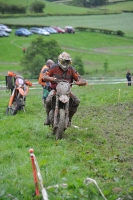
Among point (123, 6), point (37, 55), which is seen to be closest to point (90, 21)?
point (123, 6)

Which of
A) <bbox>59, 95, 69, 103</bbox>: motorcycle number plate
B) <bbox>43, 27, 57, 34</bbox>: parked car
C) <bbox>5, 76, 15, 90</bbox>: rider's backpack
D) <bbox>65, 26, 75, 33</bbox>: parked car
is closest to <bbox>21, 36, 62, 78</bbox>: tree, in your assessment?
<bbox>65, 26, 75, 33</bbox>: parked car

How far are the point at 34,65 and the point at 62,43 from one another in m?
24.0

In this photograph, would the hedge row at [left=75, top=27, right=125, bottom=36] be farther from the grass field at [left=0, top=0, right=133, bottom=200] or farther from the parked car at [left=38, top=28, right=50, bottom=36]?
the grass field at [left=0, top=0, right=133, bottom=200]

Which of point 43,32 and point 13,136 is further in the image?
point 43,32

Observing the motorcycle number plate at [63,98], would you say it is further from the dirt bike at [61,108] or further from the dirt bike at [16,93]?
the dirt bike at [16,93]

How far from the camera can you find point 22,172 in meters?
8.91

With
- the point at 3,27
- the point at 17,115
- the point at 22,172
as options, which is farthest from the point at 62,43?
the point at 22,172

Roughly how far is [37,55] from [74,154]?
57.0 meters

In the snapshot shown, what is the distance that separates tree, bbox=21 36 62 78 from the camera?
63.9 m

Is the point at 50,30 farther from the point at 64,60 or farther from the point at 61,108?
the point at 61,108

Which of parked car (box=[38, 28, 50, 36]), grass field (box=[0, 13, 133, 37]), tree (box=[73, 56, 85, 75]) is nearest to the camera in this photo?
tree (box=[73, 56, 85, 75])

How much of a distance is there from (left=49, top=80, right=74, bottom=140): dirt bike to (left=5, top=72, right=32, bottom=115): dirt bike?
4321mm

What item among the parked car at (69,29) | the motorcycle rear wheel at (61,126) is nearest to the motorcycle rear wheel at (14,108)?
the motorcycle rear wheel at (61,126)

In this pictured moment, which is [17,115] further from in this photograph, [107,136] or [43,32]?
[43,32]
